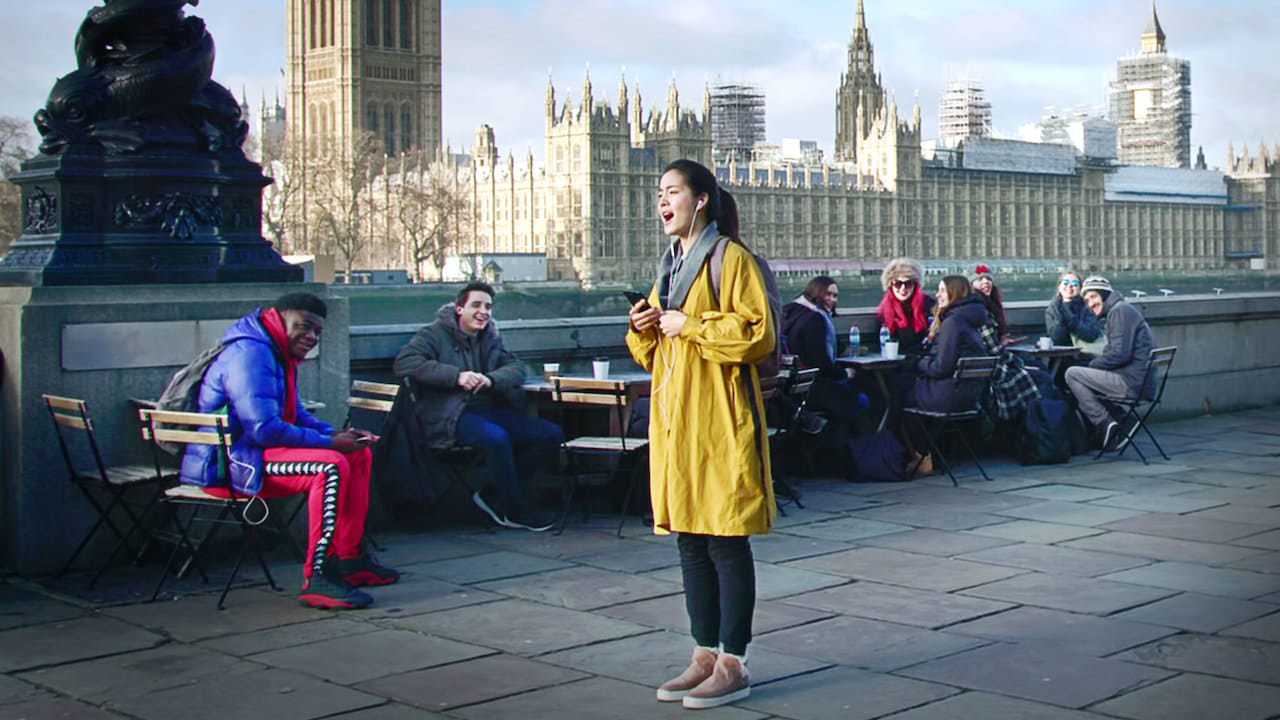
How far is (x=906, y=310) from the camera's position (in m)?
8.24

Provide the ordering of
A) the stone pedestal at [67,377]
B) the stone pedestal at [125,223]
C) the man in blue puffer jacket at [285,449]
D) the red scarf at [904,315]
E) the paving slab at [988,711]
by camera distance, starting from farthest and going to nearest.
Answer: the red scarf at [904,315]
the stone pedestal at [125,223]
the stone pedestal at [67,377]
the man in blue puffer jacket at [285,449]
the paving slab at [988,711]

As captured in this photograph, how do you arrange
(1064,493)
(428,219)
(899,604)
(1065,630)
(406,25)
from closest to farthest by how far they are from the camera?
(1065,630), (899,604), (1064,493), (428,219), (406,25)

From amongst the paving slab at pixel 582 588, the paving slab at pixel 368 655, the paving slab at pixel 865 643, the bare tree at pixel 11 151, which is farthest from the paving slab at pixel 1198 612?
the bare tree at pixel 11 151

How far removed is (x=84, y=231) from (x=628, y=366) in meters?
2.97

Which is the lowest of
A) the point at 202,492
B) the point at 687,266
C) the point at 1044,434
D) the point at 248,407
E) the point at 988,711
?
the point at 988,711

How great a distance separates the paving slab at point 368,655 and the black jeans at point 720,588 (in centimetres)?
71

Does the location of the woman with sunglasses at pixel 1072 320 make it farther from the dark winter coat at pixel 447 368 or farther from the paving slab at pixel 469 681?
the paving slab at pixel 469 681

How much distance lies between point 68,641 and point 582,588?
154 centimetres

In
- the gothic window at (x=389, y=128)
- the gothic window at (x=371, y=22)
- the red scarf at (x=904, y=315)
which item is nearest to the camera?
the red scarf at (x=904, y=315)

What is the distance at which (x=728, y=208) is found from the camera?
148 inches

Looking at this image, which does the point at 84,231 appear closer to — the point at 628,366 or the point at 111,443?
the point at 111,443

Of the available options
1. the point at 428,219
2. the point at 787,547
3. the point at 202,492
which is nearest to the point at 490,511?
the point at 787,547

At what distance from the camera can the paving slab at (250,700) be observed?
3617 mm

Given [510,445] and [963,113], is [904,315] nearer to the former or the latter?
[510,445]
